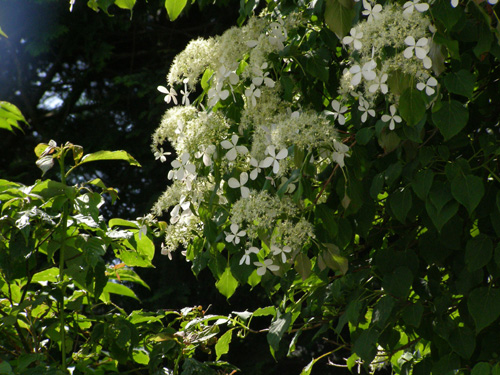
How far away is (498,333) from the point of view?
3.99 feet

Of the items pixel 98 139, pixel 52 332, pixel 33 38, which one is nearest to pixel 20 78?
pixel 33 38

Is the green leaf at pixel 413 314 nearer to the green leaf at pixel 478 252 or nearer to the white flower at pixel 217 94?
the green leaf at pixel 478 252

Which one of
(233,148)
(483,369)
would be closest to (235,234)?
(233,148)

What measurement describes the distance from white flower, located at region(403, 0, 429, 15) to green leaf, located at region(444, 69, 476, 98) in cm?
13

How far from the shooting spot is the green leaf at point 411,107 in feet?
3.20

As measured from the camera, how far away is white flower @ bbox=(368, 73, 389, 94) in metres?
0.98

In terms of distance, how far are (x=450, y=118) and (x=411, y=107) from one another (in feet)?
0.29

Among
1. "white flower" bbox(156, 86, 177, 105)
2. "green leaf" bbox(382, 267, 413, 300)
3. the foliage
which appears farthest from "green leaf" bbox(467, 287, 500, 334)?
"white flower" bbox(156, 86, 177, 105)

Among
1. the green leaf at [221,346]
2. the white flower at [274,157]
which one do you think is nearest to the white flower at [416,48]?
the white flower at [274,157]

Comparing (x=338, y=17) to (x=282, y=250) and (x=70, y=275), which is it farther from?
(x=70, y=275)

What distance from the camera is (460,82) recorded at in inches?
39.0

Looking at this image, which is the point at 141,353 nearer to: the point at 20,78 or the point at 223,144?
the point at 223,144

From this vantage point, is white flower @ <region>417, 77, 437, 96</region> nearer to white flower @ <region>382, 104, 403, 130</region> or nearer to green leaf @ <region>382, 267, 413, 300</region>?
white flower @ <region>382, 104, 403, 130</region>

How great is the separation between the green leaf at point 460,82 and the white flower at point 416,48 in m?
0.09
